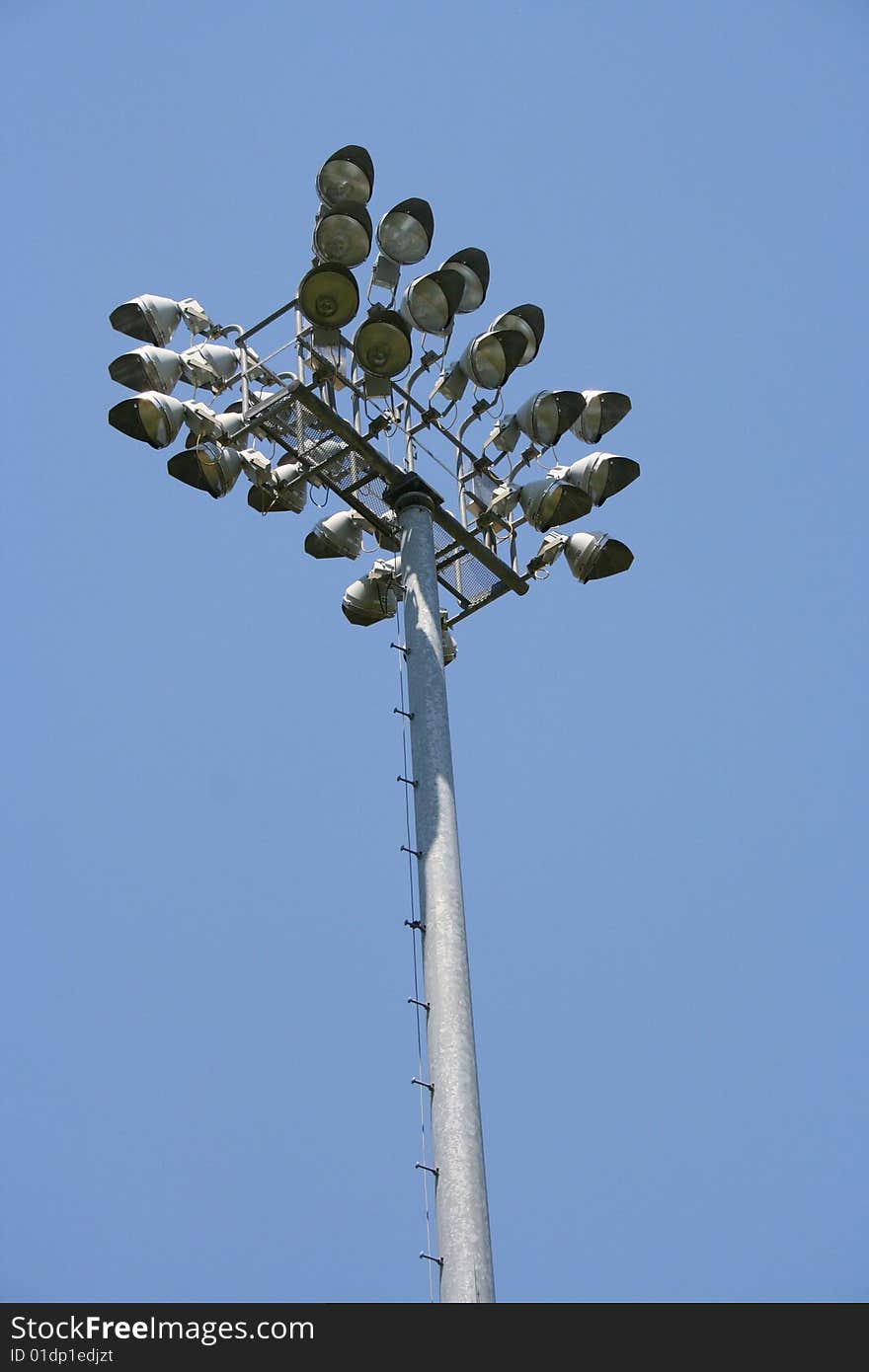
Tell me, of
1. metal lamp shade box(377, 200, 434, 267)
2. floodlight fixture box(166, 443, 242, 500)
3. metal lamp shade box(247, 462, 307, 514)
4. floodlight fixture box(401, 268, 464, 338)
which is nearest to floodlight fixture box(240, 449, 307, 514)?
metal lamp shade box(247, 462, 307, 514)

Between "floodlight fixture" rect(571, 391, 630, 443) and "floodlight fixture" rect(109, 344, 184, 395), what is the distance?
12.2 ft

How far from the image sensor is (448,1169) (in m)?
13.8

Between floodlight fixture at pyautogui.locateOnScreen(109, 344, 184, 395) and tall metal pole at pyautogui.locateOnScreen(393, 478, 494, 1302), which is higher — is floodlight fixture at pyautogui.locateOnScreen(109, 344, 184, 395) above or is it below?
above

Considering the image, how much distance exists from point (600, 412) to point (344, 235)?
292 centimetres

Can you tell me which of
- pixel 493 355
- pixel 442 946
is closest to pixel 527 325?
pixel 493 355

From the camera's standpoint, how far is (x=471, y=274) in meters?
18.4

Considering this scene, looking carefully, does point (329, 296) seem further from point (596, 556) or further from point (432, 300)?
point (596, 556)

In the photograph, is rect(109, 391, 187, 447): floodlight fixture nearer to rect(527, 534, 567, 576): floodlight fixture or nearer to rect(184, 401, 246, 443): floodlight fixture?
rect(184, 401, 246, 443): floodlight fixture

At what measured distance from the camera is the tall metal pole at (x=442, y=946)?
44.2 ft

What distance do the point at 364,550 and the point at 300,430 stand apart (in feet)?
6.33

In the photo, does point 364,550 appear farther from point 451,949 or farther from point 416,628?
point 451,949

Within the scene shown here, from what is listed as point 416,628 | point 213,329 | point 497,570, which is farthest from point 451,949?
point 213,329

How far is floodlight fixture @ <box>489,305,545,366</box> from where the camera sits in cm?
1839

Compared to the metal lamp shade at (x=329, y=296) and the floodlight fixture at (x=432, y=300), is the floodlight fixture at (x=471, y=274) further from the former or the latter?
the metal lamp shade at (x=329, y=296)
